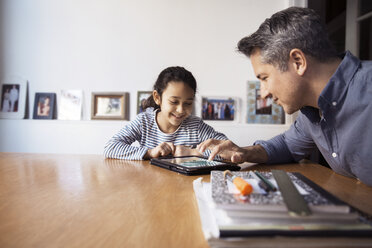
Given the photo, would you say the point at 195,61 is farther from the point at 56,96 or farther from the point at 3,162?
the point at 3,162

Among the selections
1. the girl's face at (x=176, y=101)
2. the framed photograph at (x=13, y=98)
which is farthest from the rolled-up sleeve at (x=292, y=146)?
the framed photograph at (x=13, y=98)

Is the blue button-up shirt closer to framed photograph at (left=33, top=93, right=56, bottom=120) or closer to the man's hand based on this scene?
Answer: the man's hand

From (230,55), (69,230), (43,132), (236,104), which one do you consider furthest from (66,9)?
(69,230)

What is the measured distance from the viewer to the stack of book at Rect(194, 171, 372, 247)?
39 centimetres

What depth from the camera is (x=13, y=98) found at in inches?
104

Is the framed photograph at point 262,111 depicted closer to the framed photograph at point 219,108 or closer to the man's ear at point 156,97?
the framed photograph at point 219,108

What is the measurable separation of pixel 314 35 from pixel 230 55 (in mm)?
1684

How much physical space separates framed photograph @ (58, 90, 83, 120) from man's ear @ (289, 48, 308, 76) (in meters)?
2.12

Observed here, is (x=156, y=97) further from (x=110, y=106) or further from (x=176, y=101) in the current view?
(x=110, y=106)

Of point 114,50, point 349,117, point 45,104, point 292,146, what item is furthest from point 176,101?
point 45,104

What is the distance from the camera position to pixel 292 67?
3.09ft

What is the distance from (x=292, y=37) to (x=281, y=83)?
0.15 m

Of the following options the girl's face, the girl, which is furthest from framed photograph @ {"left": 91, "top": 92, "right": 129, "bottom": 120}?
the girl's face

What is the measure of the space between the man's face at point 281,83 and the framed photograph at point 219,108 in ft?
4.96
